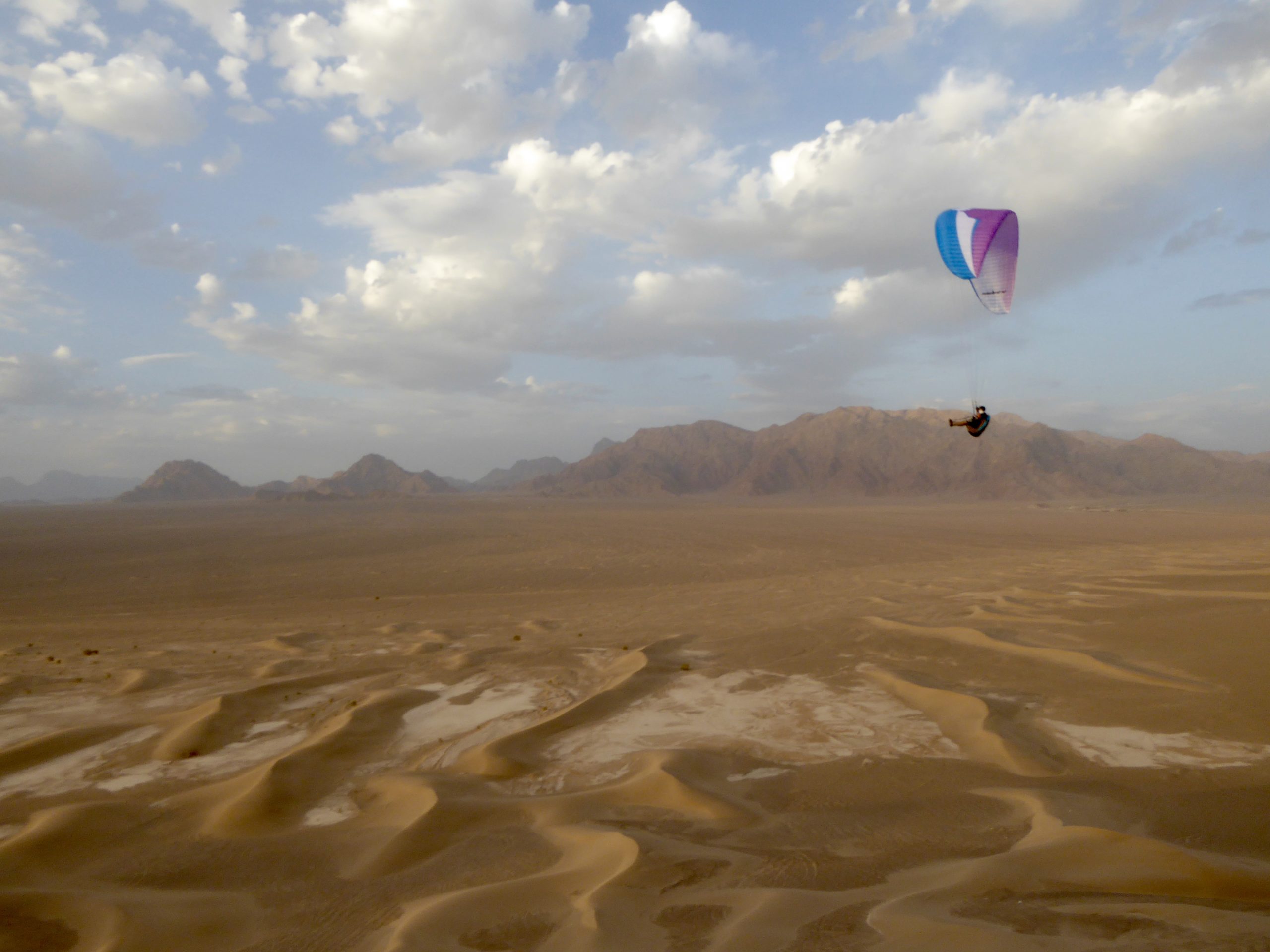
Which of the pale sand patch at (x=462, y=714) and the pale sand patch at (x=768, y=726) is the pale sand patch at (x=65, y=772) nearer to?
the pale sand patch at (x=462, y=714)

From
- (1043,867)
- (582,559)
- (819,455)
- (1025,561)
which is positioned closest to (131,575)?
(582,559)

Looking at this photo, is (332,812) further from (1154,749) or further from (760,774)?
(1154,749)

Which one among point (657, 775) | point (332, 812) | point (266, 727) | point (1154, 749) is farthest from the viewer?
point (266, 727)

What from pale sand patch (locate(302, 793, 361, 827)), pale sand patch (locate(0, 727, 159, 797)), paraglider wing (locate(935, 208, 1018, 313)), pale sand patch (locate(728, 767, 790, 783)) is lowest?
pale sand patch (locate(728, 767, 790, 783))

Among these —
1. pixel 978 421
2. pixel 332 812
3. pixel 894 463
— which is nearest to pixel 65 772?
pixel 332 812

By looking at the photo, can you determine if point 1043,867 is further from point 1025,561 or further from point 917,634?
point 1025,561

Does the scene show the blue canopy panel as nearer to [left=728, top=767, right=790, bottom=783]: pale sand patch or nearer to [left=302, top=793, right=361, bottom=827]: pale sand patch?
[left=728, top=767, right=790, bottom=783]: pale sand patch

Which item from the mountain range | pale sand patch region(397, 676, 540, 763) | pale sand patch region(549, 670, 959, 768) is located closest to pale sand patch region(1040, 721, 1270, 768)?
pale sand patch region(549, 670, 959, 768)
